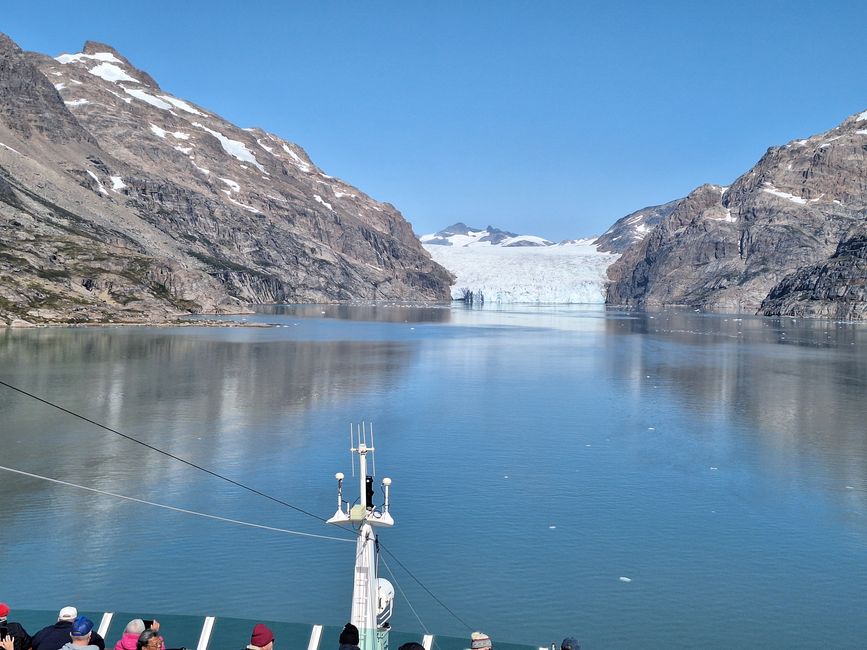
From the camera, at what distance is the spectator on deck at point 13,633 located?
39.8 ft

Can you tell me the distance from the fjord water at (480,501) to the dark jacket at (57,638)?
4.06m

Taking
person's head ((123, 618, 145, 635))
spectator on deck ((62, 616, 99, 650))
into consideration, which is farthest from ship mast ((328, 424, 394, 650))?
spectator on deck ((62, 616, 99, 650))

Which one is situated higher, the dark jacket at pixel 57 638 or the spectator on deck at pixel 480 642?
the spectator on deck at pixel 480 642

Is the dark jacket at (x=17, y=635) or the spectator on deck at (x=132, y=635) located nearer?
the spectator on deck at (x=132, y=635)

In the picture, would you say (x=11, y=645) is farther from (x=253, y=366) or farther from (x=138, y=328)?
(x=138, y=328)

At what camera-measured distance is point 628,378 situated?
6675 centimetres

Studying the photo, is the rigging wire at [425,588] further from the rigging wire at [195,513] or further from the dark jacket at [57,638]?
the dark jacket at [57,638]

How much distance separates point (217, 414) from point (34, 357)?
115ft

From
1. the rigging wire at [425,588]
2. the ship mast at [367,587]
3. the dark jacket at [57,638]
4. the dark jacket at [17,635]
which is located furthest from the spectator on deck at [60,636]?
the rigging wire at [425,588]

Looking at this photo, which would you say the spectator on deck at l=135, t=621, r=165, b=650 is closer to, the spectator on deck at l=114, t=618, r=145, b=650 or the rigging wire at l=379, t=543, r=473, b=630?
the spectator on deck at l=114, t=618, r=145, b=650

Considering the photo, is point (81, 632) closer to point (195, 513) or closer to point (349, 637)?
point (349, 637)

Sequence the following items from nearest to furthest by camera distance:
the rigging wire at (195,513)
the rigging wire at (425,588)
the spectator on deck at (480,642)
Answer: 1. the spectator on deck at (480,642)
2. the rigging wire at (425,588)
3. the rigging wire at (195,513)

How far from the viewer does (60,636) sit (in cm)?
1256

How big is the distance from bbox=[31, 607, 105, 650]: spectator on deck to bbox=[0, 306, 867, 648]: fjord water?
410 centimetres
